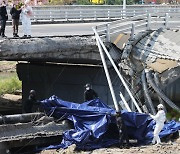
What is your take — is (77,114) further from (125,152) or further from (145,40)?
(145,40)

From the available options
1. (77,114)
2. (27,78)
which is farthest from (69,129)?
(27,78)

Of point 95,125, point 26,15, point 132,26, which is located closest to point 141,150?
point 95,125

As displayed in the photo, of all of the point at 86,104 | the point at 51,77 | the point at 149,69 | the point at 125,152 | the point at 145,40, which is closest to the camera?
the point at 125,152

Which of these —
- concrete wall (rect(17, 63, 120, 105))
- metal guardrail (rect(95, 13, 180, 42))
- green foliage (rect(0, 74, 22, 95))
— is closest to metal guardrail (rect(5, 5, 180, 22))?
green foliage (rect(0, 74, 22, 95))

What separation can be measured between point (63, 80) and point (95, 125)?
8.13m

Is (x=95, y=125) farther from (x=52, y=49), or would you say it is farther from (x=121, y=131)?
(x=52, y=49)

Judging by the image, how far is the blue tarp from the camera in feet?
50.3

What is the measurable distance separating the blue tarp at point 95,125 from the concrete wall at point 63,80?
16.6 ft

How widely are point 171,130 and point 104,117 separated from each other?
2352mm

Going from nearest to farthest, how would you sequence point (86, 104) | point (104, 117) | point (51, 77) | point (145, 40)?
point (104, 117), point (86, 104), point (145, 40), point (51, 77)

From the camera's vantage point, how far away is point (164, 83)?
19.9m

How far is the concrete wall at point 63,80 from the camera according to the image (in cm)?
2188

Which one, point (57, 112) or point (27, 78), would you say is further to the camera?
point (27, 78)

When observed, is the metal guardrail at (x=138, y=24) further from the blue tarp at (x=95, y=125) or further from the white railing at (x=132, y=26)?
the blue tarp at (x=95, y=125)
